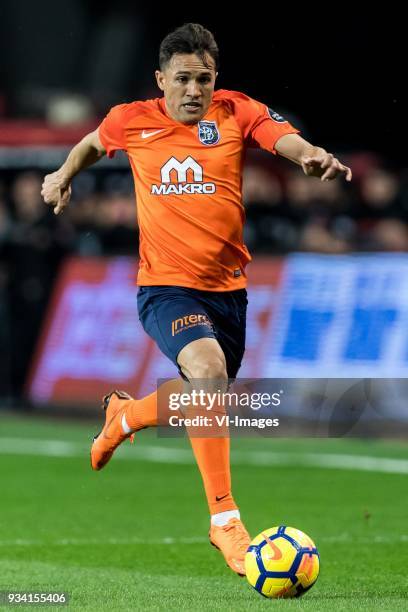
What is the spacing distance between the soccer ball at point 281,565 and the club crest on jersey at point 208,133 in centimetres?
208

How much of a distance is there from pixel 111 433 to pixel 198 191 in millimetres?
Result: 1579

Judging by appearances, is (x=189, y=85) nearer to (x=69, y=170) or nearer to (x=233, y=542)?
(x=69, y=170)

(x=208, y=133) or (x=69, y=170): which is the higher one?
(x=208, y=133)

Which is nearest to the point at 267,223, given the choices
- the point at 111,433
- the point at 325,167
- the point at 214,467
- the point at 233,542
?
the point at 111,433

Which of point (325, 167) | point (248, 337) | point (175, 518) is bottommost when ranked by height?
point (175, 518)

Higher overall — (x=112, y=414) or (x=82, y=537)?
(x=112, y=414)

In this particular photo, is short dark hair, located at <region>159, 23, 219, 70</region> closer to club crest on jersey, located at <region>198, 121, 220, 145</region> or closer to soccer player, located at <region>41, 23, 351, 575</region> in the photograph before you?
soccer player, located at <region>41, 23, 351, 575</region>

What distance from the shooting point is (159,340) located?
7738 mm

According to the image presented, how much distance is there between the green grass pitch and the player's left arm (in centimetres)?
199

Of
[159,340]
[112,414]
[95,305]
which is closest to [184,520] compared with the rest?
[112,414]

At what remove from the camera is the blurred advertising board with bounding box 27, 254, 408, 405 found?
14.2m

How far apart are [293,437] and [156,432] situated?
2311 mm

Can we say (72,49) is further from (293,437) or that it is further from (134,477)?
(134,477)

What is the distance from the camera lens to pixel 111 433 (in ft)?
28.0
